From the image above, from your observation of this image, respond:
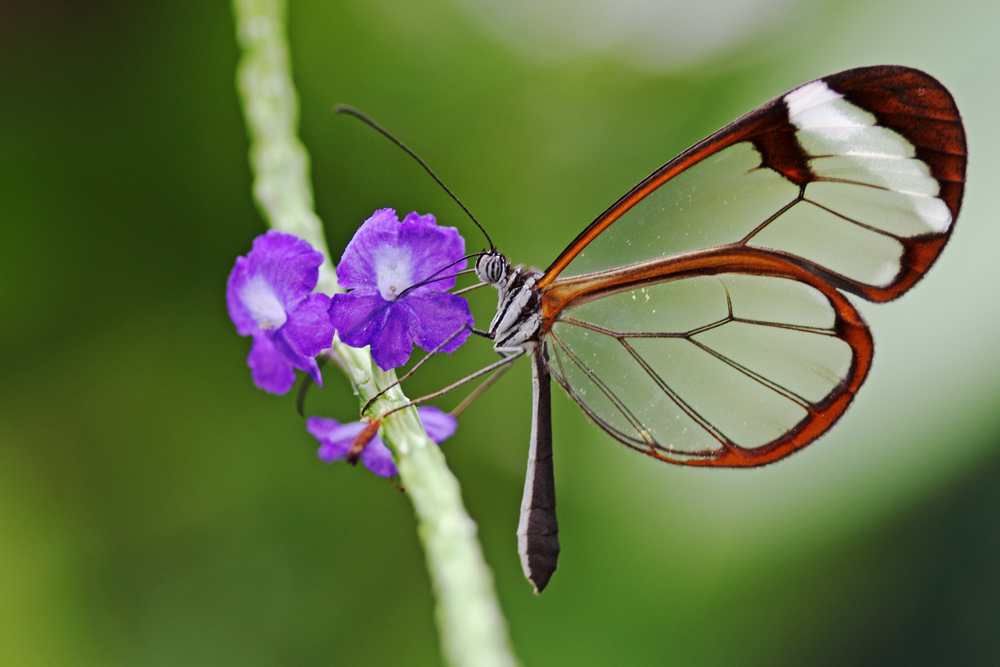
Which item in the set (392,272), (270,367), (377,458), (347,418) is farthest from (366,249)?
(347,418)

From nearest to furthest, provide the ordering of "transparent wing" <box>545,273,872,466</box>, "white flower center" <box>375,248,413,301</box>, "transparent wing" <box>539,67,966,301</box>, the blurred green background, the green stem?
the green stem, "white flower center" <box>375,248,413,301</box>, "transparent wing" <box>539,67,966,301</box>, "transparent wing" <box>545,273,872,466</box>, the blurred green background

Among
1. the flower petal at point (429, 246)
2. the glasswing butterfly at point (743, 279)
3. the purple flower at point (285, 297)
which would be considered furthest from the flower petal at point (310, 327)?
the glasswing butterfly at point (743, 279)

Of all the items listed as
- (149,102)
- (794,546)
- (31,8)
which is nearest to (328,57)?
(149,102)

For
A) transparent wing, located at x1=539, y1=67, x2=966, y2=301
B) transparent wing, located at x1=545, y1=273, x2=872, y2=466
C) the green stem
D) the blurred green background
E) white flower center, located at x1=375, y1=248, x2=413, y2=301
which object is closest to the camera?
the green stem

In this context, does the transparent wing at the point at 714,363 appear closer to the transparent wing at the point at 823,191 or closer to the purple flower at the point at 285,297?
the transparent wing at the point at 823,191

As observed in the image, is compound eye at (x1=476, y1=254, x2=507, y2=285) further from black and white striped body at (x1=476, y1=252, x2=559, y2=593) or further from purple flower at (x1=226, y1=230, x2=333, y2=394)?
purple flower at (x1=226, y1=230, x2=333, y2=394)

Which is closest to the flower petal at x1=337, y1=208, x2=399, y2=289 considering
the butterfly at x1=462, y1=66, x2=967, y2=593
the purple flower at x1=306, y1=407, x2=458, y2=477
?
the purple flower at x1=306, y1=407, x2=458, y2=477
